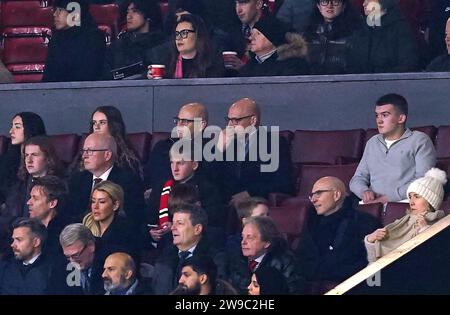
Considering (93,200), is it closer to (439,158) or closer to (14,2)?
(439,158)

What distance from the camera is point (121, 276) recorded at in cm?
916

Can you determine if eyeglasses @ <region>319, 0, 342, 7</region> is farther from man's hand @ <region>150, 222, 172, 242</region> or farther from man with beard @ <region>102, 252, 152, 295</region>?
man with beard @ <region>102, 252, 152, 295</region>

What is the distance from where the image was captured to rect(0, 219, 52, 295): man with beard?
9.49m

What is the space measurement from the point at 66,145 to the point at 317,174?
1.84m

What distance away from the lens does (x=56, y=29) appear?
1121cm

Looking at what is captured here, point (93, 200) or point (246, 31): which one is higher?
point (246, 31)

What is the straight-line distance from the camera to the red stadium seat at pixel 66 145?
1063 cm

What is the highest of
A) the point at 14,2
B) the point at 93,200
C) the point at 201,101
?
the point at 14,2

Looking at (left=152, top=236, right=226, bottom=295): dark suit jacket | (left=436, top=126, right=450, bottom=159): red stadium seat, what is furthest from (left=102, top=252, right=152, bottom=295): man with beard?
(left=436, top=126, right=450, bottom=159): red stadium seat

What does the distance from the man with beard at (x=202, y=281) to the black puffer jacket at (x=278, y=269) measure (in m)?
0.07

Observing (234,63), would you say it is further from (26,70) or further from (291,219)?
(26,70)

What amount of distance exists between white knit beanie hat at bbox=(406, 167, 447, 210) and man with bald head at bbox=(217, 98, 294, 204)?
0.94m

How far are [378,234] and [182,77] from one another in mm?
2318
